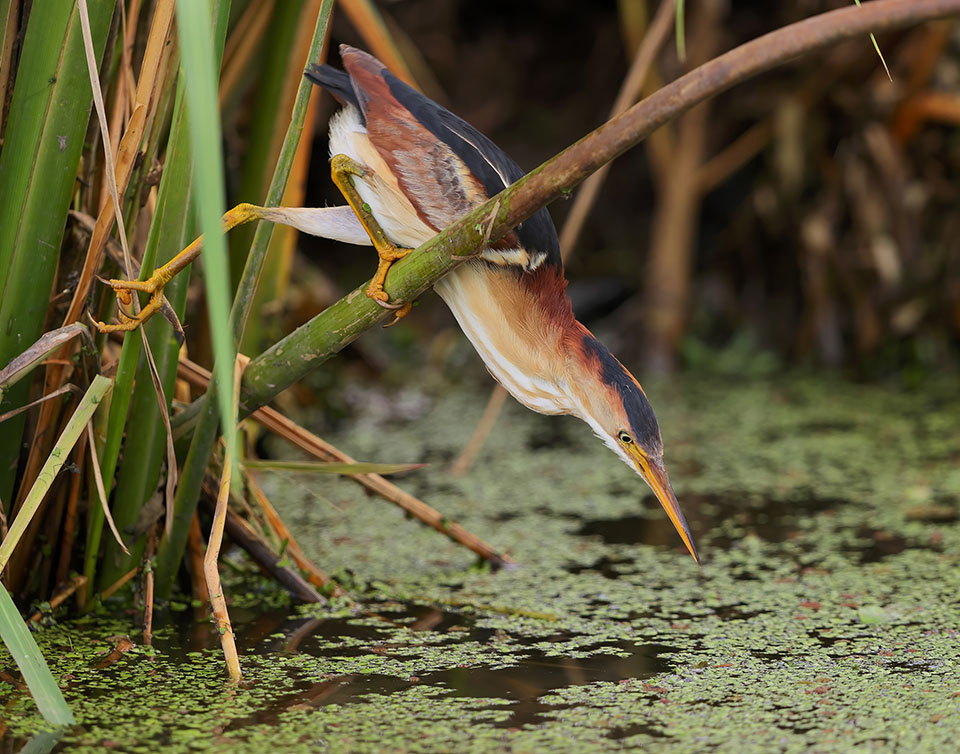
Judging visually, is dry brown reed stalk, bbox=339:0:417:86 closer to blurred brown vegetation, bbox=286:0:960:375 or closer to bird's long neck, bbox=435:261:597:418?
bird's long neck, bbox=435:261:597:418

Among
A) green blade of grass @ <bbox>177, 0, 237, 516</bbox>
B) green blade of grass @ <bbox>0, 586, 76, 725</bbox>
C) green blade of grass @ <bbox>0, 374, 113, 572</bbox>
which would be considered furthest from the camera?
green blade of grass @ <bbox>0, 374, 113, 572</bbox>

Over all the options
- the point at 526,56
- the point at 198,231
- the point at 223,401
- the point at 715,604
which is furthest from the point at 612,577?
the point at 526,56

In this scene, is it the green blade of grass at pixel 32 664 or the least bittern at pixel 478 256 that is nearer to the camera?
the green blade of grass at pixel 32 664

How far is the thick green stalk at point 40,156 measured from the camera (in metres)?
1.49

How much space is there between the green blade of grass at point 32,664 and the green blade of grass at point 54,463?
87 millimetres

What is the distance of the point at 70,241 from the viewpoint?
1712 mm

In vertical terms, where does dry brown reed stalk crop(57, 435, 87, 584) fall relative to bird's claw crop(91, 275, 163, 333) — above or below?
below

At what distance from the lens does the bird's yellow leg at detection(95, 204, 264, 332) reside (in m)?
1.52

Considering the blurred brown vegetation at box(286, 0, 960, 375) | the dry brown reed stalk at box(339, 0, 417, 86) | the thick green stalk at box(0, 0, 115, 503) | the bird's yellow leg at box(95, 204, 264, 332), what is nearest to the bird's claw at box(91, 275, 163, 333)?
the bird's yellow leg at box(95, 204, 264, 332)

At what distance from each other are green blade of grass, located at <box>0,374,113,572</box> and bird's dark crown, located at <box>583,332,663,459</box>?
645 mm

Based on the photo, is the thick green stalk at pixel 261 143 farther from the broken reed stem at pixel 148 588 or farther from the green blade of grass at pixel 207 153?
the green blade of grass at pixel 207 153

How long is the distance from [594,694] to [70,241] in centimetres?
98

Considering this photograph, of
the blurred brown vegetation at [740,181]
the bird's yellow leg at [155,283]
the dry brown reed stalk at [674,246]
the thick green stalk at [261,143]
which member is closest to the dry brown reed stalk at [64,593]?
the bird's yellow leg at [155,283]

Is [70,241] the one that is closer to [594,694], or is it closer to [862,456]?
[594,694]
